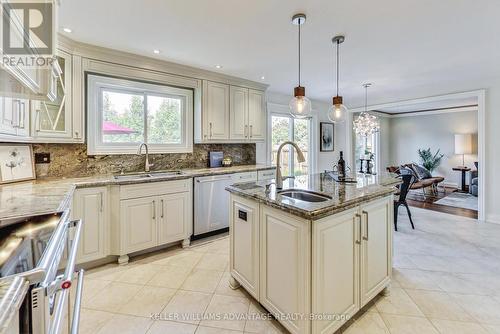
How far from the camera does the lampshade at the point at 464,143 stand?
6.66 m

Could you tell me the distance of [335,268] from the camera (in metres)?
1.53

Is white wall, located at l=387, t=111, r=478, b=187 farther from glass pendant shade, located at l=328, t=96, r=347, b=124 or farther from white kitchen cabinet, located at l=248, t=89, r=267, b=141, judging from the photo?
glass pendant shade, located at l=328, t=96, r=347, b=124

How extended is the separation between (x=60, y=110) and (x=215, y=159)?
2.09 metres

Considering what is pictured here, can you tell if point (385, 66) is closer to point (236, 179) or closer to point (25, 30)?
point (236, 179)

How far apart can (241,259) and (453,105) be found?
7965mm

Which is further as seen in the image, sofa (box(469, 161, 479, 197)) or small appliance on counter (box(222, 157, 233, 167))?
sofa (box(469, 161, 479, 197))

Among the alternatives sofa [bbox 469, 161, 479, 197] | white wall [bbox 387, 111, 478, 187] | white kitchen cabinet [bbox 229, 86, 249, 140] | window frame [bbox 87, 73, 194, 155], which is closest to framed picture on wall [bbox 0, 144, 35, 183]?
window frame [bbox 87, 73, 194, 155]

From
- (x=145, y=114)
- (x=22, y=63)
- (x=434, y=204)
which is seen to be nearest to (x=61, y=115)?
(x=145, y=114)

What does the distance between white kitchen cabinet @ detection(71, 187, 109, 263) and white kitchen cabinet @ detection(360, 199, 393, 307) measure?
2504mm

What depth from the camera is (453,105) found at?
6695 millimetres

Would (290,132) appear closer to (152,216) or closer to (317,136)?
(317,136)

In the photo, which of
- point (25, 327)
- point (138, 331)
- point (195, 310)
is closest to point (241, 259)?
point (195, 310)

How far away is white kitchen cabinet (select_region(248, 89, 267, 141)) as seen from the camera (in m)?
4.11

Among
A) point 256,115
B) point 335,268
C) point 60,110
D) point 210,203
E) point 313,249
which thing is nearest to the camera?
point 313,249
